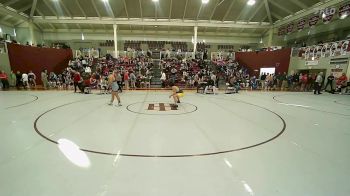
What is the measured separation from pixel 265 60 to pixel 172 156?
1850 cm

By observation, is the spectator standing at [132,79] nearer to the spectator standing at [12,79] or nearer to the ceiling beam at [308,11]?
the spectator standing at [12,79]

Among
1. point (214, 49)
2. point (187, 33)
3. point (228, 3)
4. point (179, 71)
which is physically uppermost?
point (228, 3)

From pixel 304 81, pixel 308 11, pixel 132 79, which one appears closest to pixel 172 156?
pixel 132 79

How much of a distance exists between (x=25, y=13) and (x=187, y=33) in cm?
1708

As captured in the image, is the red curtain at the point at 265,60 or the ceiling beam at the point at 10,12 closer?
the ceiling beam at the point at 10,12

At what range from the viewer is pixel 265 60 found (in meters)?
19.1

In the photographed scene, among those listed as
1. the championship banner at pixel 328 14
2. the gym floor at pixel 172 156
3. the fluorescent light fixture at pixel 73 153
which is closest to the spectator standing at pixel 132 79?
the gym floor at pixel 172 156

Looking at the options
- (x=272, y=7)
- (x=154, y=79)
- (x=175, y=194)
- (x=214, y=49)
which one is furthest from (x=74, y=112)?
(x=214, y=49)

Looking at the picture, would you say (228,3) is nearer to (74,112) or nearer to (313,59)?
(313,59)

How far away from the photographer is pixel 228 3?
18.7m

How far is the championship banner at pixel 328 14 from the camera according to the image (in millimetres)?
15173

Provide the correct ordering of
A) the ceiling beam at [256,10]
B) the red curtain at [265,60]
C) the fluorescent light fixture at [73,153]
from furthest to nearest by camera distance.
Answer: the ceiling beam at [256,10], the red curtain at [265,60], the fluorescent light fixture at [73,153]

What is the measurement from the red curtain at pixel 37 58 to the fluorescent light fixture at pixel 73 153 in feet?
50.0

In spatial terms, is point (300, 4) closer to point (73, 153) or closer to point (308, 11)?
point (308, 11)
